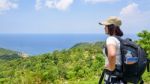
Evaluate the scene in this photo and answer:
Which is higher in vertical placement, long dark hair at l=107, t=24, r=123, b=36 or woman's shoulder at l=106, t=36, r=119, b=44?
long dark hair at l=107, t=24, r=123, b=36

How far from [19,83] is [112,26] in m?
7.83

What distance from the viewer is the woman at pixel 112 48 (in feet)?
23.0

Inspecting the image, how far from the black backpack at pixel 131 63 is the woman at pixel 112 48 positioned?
0.09 m

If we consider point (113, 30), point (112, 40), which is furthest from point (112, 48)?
point (113, 30)

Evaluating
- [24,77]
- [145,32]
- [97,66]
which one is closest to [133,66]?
[24,77]

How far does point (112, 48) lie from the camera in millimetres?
7004

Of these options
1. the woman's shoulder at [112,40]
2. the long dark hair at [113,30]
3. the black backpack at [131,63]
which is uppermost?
the long dark hair at [113,30]

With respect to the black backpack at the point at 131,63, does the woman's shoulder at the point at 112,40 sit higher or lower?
higher

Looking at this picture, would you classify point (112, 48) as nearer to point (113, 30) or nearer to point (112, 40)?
point (112, 40)

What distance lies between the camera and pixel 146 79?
1499 cm

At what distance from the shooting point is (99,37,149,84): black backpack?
7.07 metres

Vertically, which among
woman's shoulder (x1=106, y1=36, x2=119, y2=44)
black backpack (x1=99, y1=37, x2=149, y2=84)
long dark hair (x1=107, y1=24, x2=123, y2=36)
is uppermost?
long dark hair (x1=107, y1=24, x2=123, y2=36)

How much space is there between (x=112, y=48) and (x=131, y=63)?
434 millimetres

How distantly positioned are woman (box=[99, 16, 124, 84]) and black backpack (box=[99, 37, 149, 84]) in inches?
3.5
